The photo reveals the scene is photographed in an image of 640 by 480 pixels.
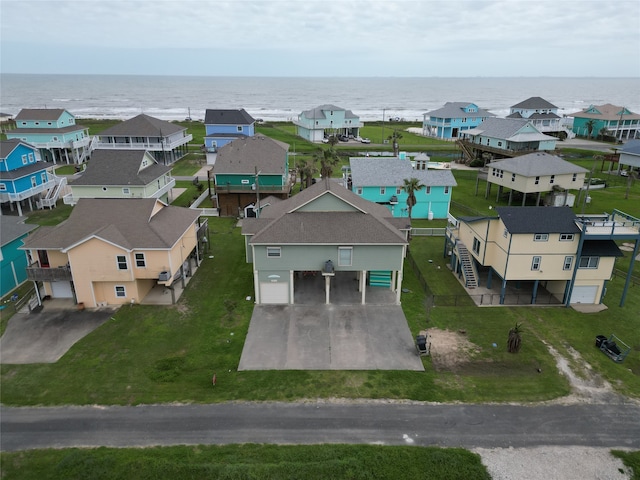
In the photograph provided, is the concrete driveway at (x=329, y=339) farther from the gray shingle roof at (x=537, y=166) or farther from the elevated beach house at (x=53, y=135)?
the elevated beach house at (x=53, y=135)

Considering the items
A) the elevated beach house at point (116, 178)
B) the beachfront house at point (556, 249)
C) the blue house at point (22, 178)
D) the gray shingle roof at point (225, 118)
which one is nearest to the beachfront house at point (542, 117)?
the gray shingle roof at point (225, 118)

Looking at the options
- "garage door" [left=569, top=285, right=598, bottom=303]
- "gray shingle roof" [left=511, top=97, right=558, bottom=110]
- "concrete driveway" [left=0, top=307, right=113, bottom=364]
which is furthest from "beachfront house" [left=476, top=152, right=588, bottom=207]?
"gray shingle roof" [left=511, top=97, right=558, bottom=110]

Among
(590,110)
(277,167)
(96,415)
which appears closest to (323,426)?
(96,415)

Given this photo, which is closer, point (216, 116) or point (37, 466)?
point (37, 466)

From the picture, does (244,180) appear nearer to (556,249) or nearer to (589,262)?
(556,249)

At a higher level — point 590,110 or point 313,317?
point 590,110

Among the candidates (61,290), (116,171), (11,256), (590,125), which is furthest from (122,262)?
(590,125)

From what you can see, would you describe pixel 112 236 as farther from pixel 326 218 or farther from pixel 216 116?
pixel 216 116
